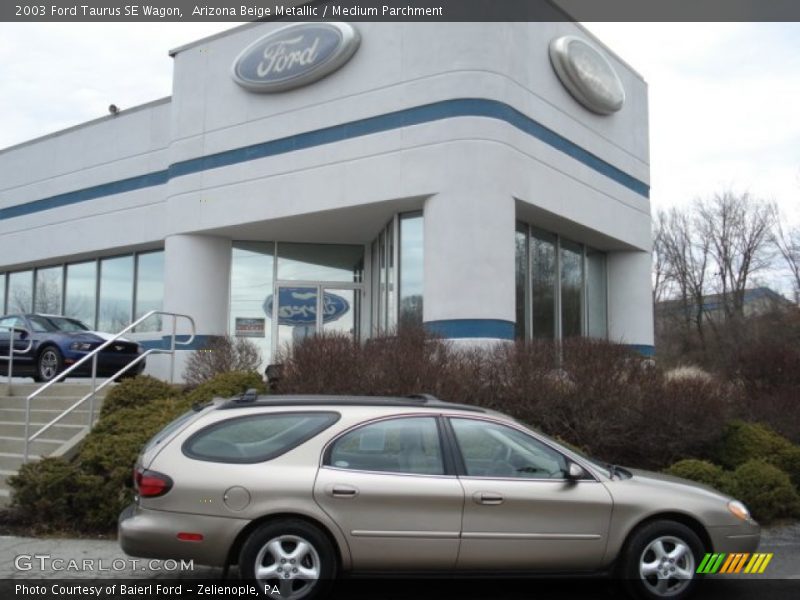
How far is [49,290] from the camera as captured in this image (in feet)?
66.6

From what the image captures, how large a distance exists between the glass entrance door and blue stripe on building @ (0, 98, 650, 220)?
311cm

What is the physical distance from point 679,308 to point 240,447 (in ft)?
149

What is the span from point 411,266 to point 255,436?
852cm

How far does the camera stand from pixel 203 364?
11.9 m

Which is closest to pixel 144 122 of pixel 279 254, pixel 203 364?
pixel 279 254

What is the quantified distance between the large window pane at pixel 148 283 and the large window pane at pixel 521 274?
840 centimetres

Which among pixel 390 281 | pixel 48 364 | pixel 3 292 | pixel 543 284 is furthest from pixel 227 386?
pixel 3 292

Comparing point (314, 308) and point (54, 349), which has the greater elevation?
point (314, 308)

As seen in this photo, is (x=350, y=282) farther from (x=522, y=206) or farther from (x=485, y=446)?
(x=485, y=446)

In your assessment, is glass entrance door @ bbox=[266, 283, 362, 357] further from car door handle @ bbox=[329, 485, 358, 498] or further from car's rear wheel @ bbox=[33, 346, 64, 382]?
car door handle @ bbox=[329, 485, 358, 498]

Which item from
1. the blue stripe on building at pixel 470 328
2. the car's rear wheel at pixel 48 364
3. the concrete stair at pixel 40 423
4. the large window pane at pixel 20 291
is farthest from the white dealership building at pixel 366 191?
the concrete stair at pixel 40 423

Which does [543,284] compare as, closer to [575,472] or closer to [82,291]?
[575,472]

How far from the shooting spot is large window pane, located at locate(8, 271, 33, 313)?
20.9 metres

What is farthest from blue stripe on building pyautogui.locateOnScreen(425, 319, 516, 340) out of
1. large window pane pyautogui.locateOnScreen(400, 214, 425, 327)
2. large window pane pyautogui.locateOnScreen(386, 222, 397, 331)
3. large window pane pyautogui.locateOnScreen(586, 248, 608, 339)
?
large window pane pyautogui.locateOnScreen(586, 248, 608, 339)
